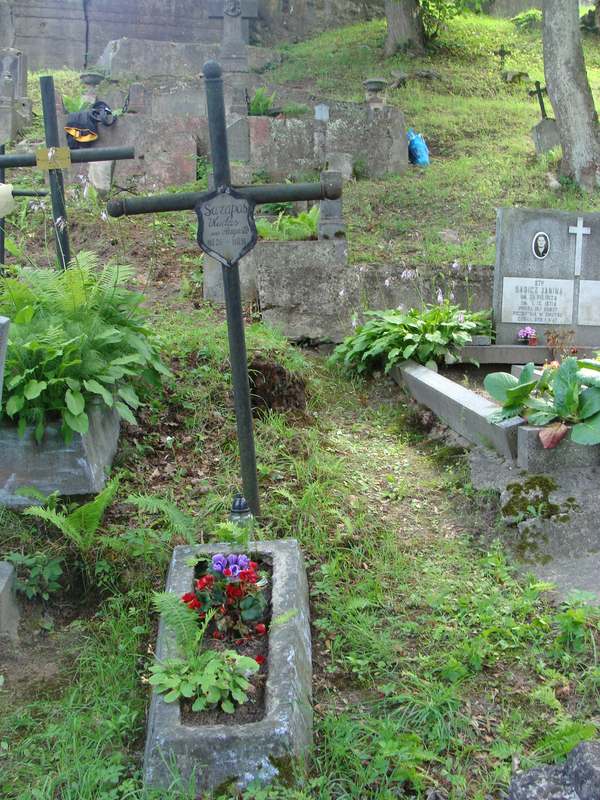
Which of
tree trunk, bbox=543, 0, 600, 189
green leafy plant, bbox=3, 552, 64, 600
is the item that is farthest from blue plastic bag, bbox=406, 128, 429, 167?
green leafy plant, bbox=3, 552, 64, 600

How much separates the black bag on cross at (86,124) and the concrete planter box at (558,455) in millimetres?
10326

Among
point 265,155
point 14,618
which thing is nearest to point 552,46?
point 265,155

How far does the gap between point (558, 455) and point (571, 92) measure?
357 inches

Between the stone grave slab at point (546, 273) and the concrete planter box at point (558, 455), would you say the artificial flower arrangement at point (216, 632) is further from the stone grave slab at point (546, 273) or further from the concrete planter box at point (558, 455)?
the stone grave slab at point (546, 273)

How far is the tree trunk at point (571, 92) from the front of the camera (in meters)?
11.5

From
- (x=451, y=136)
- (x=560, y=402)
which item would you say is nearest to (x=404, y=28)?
(x=451, y=136)

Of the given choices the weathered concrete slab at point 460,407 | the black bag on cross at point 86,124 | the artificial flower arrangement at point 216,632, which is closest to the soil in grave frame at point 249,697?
the artificial flower arrangement at point 216,632

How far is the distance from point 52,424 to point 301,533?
1.36m

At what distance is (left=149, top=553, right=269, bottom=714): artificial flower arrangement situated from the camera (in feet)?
8.74

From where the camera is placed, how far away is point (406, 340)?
264 inches

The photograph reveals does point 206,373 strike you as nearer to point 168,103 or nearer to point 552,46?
point 552,46

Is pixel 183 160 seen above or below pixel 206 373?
above

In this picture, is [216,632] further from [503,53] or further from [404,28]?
[503,53]

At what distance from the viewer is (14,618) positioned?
342 cm
